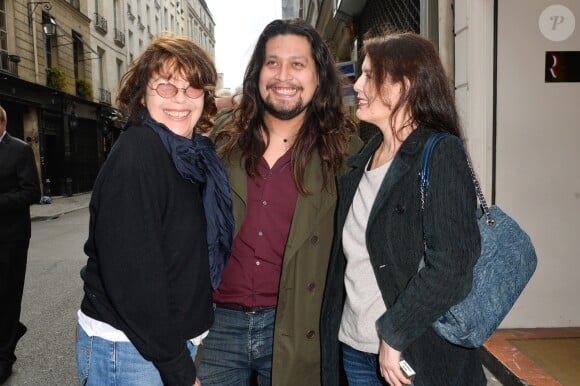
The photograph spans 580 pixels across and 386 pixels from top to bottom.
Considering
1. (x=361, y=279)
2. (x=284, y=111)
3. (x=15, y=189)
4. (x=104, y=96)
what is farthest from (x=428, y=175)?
(x=104, y=96)

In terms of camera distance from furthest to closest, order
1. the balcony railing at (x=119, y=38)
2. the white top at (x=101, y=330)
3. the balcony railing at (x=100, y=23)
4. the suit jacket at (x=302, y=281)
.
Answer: the balcony railing at (x=119, y=38) < the balcony railing at (x=100, y=23) < the suit jacket at (x=302, y=281) < the white top at (x=101, y=330)

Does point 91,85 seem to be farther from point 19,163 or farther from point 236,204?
point 236,204

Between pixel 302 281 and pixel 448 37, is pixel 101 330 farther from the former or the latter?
pixel 448 37

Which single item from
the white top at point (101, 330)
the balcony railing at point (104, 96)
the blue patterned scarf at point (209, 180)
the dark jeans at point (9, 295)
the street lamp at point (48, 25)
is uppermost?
the street lamp at point (48, 25)

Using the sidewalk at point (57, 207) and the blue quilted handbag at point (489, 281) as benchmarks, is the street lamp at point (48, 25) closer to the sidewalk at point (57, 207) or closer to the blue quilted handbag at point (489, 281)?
the sidewalk at point (57, 207)

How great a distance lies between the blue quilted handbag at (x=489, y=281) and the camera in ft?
5.02

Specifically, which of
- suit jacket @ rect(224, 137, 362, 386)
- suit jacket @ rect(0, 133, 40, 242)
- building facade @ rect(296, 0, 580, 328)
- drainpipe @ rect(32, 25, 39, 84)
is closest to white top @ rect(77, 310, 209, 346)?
suit jacket @ rect(224, 137, 362, 386)

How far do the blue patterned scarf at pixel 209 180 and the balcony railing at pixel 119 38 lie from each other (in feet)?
94.2

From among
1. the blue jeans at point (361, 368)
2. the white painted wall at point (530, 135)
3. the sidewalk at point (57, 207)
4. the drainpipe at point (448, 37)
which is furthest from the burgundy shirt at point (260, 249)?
the sidewalk at point (57, 207)

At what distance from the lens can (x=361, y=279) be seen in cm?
186

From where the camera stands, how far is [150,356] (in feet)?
5.02

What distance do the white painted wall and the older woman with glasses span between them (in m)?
3.04

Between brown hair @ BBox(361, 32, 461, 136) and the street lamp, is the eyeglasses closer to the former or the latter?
brown hair @ BBox(361, 32, 461, 136)

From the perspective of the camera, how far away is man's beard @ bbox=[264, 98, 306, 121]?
2.49 m
